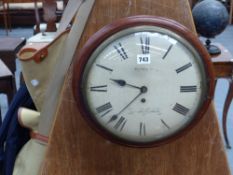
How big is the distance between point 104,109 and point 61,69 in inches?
4.8

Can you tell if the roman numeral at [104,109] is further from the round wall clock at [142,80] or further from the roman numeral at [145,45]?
the roman numeral at [145,45]

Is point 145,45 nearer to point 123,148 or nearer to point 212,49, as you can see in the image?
point 123,148

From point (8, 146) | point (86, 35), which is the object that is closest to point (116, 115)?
point (86, 35)

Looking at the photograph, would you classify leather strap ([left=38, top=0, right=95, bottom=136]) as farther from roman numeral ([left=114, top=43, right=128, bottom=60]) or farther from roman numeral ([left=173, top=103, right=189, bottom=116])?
roman numeral ([left=173, top=103, right=189, bottom=116])

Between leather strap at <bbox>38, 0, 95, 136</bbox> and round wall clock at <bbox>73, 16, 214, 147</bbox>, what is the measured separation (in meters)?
0.06

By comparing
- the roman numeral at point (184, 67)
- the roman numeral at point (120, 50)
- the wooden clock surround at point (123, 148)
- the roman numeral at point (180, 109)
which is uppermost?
the roman numeral at point (120, 50)

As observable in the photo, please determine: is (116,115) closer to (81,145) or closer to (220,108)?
(81,145)

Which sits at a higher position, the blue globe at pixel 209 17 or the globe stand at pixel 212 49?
the blue globe at pixel 209 17

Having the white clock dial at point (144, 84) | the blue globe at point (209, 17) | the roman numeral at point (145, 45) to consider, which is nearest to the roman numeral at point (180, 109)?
the white clock dial at point (144, 84)

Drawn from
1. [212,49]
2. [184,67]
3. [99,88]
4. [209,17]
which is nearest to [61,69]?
[99,88]

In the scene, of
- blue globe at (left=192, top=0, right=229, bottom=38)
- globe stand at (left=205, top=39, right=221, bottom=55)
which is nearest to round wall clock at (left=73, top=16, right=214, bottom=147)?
blue globe at (left=192, top=0, right=229, bottom=38)

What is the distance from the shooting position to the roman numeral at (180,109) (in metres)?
0.66

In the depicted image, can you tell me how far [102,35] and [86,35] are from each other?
65 millimetres

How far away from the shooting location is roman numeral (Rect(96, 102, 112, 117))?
65 cm
